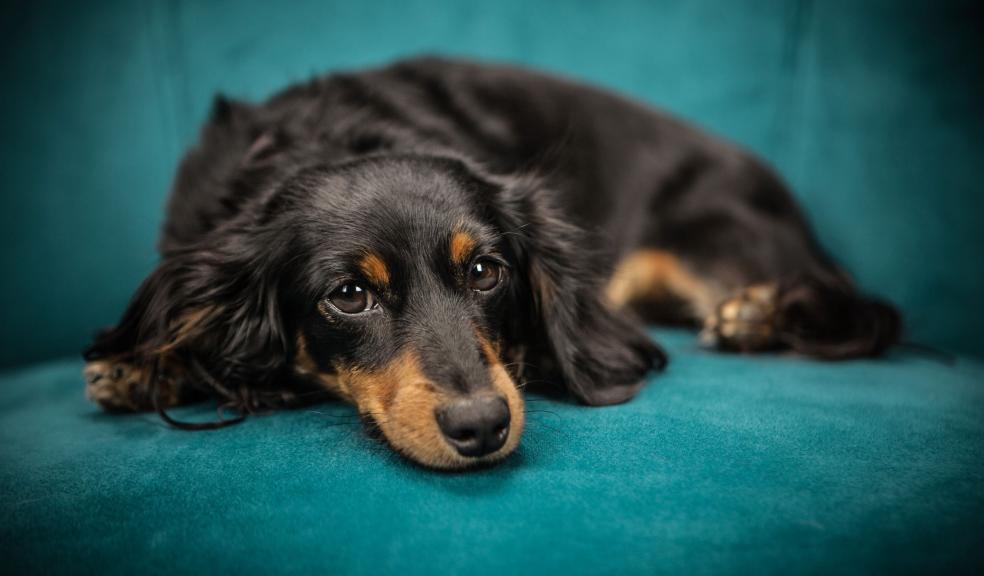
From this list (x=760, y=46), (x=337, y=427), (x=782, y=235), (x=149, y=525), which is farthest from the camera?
(x=760, y=46)

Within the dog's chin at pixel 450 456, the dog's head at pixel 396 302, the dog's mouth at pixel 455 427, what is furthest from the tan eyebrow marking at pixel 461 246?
the dog's chin at pixel 450 456

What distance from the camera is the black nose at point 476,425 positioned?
3.74 feet

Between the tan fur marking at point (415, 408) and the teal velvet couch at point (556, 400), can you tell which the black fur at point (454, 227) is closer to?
the tan fur marking at point (415, 408)

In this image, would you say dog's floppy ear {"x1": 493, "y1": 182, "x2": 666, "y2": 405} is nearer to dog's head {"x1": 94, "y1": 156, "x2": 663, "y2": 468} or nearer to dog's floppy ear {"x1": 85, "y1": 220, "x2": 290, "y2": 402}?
dog's head {"x1": 94, "y1": 156, "x2": 663, "y2": 468}

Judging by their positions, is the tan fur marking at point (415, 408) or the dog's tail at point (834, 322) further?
the dog's tail at point (834, 322)

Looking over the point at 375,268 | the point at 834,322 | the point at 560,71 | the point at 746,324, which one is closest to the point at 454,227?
the point at 375,268

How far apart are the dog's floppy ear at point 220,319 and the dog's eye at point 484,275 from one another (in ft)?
1.67

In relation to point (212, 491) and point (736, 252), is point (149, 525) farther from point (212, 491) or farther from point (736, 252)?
point (736, 252)

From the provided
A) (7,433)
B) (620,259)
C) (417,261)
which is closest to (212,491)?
(417,261)

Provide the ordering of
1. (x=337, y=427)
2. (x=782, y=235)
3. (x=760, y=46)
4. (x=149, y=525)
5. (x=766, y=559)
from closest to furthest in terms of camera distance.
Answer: (x=766, y=559) < (x=149, y=525) < (x=337, y=427) < (x=782, y=235) < (x=760, y=46)

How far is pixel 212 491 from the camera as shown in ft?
3.57

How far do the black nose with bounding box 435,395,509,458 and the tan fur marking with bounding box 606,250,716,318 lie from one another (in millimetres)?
1408

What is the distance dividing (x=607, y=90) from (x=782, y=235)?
94 cm

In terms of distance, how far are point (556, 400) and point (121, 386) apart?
3.56ft
